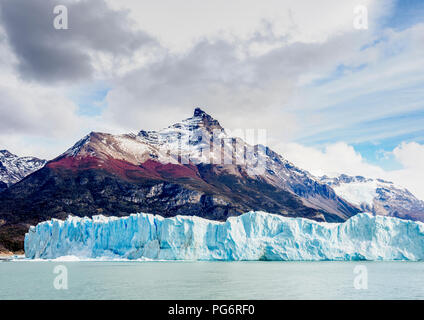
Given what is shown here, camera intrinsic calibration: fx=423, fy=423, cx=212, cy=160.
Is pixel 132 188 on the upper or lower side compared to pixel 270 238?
upper

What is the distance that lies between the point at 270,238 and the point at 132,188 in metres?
78.9

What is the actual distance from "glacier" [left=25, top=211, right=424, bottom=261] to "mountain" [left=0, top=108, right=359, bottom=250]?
136 ft

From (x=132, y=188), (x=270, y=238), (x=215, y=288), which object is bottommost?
(x=215, y=288)

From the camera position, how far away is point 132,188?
124 metres

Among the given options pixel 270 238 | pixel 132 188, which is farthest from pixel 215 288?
pixel 132 188

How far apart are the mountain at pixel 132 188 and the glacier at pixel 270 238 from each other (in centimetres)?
4142

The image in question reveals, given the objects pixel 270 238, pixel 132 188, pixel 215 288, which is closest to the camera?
pixel 215 288

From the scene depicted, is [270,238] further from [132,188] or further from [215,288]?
[132,188]

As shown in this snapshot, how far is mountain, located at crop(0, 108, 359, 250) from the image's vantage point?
345 ft

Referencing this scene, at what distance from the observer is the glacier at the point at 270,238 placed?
50.3 m

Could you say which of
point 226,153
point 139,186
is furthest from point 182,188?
point 226,153

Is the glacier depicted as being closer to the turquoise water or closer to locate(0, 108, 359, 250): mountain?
the turquoise water
